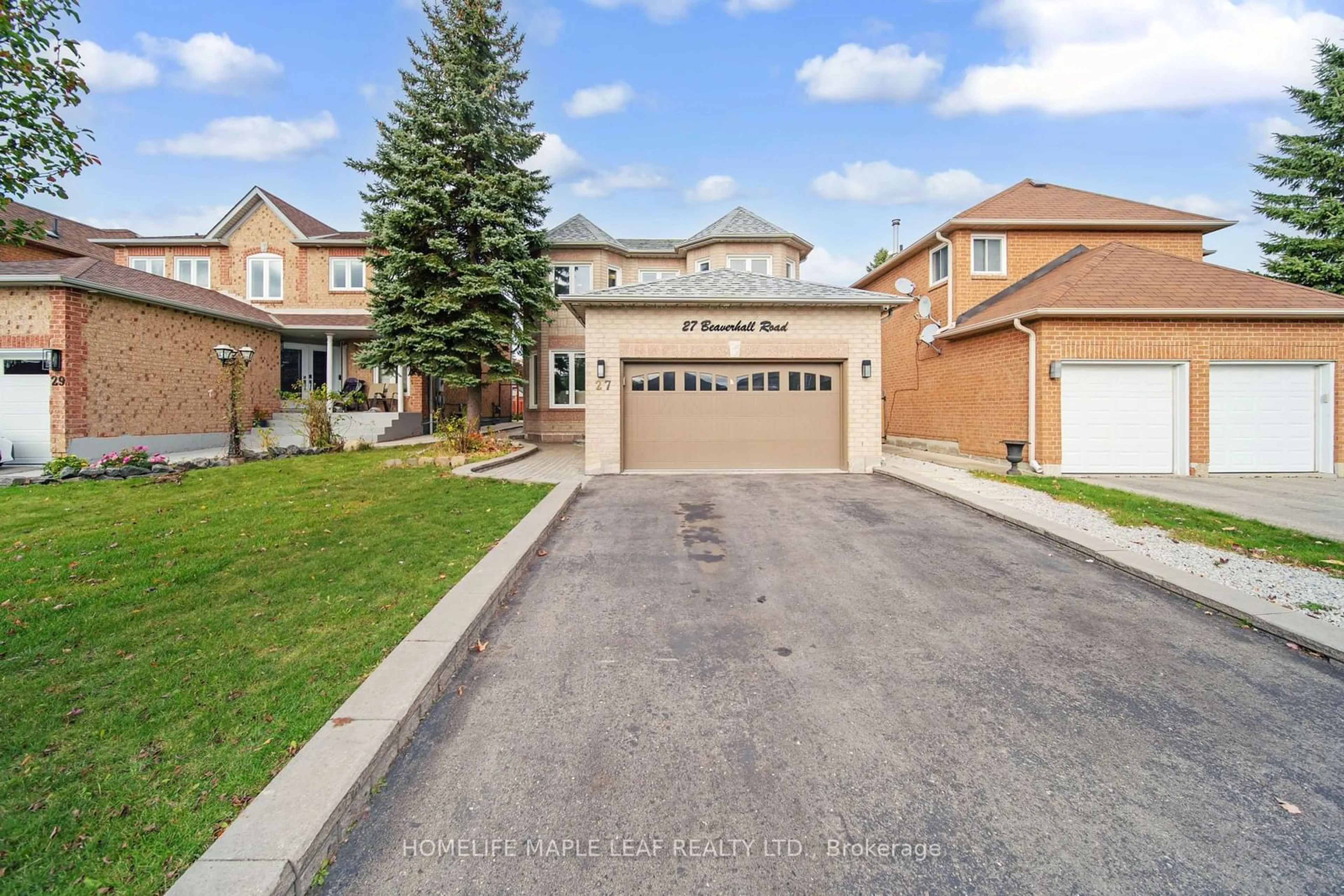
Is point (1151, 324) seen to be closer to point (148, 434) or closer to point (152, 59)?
point (152, 59)

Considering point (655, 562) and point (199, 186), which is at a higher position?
point (199, 186)

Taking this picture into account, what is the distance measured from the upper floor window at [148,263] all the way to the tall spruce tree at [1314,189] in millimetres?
38950

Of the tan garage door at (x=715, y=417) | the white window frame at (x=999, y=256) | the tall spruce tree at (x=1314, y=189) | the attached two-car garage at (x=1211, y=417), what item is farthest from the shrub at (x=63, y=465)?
the tall spruce tree at (x=1314, y=189)

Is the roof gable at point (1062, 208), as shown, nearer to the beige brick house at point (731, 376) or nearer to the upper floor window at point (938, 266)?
the upper floor window at point (938, 266)

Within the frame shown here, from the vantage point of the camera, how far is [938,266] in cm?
1644

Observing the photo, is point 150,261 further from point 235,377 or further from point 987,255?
point 987,255

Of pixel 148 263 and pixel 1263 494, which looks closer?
pixel 1263 494

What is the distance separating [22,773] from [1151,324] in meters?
16.0

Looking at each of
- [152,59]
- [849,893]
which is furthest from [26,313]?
[849,893]

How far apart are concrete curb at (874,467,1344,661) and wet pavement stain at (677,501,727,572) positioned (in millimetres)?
3761

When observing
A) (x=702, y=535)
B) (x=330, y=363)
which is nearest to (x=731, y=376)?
(x=702, y=535)

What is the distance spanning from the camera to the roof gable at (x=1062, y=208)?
614 inches

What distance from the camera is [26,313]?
40.7 ft

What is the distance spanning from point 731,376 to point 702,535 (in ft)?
18.8
